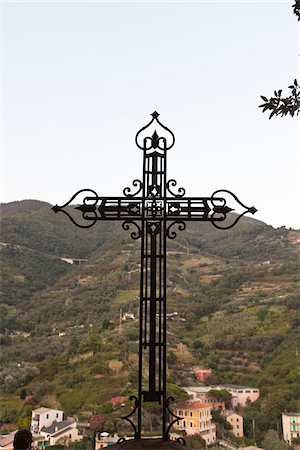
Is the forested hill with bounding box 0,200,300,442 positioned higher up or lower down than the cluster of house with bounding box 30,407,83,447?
higher up

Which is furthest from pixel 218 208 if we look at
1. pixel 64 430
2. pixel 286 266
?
pixel 286 266

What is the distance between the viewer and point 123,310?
2734 cm

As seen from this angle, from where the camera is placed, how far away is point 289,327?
74.8 feet

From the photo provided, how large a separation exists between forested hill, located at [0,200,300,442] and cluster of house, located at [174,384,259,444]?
853mm

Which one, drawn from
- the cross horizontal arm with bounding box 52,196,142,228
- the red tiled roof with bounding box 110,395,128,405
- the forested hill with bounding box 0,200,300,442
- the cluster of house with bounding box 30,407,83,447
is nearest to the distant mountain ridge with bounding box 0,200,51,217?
the forested hill with bounding box 0,200,300,442

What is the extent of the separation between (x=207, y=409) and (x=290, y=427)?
3348 millimetres

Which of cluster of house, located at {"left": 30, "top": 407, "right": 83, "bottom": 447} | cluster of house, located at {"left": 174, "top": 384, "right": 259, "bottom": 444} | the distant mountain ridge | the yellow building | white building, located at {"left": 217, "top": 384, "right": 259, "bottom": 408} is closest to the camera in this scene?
cluster of house, located at {"left": 30, "top": 407, "right": 83, "bottom": 447}

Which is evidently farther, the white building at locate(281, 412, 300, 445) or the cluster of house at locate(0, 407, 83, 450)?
the white building at locate(281, 412, 300, 445)

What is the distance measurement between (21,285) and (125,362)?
37.9ft

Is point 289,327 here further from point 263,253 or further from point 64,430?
point 64,430

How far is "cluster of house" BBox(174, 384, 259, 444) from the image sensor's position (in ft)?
35.7

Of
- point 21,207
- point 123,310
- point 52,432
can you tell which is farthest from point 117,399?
point 21,207

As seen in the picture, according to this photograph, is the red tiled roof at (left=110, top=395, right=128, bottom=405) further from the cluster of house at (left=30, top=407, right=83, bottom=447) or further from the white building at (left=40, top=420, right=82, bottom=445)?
the white building at (left=40, top=420, right=82, bottom=445)

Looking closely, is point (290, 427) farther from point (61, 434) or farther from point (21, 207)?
point (21, 207)
